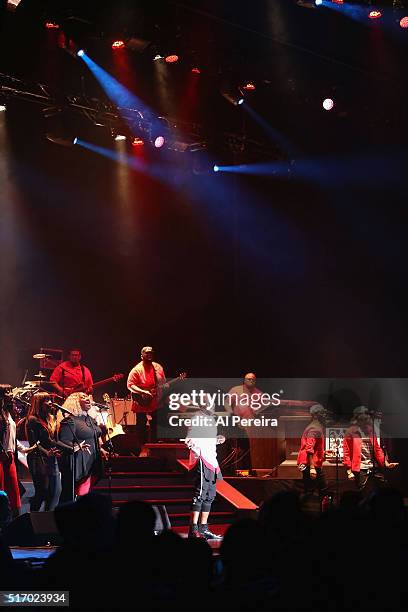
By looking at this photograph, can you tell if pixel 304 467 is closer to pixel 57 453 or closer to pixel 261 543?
pixel 57 453

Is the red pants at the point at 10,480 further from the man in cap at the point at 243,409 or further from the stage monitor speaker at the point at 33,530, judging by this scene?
the man in cap at the point at 243,409

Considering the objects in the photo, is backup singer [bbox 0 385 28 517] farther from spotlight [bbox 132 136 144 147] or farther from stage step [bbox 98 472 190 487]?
spotlight [bbox 132 136 144 147]

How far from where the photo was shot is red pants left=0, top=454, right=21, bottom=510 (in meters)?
8.86

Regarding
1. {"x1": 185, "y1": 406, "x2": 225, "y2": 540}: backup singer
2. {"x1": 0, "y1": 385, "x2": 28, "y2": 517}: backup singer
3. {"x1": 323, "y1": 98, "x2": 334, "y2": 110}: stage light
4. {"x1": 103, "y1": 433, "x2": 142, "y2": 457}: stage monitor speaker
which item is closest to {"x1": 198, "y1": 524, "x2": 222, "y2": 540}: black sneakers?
{"x1": 185, "y1": 406, "x2": 225, "y2": 540}: backup singer

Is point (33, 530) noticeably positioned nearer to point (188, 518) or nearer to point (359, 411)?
point (188, 518)

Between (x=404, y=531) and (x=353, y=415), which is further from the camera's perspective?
(x=353, y=415)

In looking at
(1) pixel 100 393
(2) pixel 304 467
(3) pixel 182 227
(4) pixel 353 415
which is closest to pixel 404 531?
(2) pixel 304 467

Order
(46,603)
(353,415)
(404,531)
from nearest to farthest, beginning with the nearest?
(46,603), (404,531), (353,415)

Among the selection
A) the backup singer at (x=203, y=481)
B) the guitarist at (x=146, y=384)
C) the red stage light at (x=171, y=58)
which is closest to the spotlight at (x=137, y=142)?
the red stage light at (x=171, y=58)

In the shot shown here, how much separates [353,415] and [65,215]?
6449 millimetres

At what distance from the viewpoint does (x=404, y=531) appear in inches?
116

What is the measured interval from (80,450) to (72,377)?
2.42 m

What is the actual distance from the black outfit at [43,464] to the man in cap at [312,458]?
3277 mm

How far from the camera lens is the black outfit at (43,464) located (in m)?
9.00
